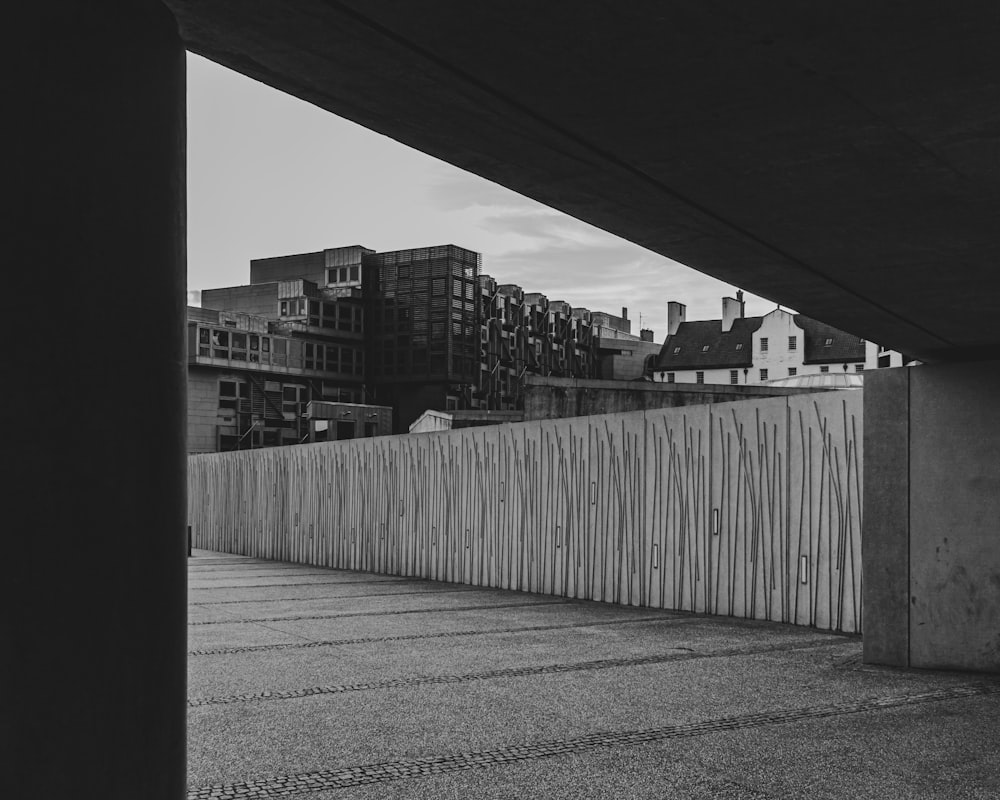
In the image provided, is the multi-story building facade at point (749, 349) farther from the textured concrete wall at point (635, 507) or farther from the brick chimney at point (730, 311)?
the textured concrete wall at point (635, 507)

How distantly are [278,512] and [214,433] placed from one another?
35.7 m

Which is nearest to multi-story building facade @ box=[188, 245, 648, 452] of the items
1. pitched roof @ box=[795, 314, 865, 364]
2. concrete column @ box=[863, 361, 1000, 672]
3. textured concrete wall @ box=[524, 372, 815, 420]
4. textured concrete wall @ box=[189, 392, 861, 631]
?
pitched roof @ box=[795, 314, 865, 364]

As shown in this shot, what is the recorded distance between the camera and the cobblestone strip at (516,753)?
17.4ft

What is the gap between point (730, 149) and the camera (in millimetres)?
3619

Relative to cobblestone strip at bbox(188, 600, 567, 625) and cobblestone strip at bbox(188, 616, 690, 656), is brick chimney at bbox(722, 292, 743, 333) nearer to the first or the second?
cobblestone strip at bbox(188, 600, 567, 625)

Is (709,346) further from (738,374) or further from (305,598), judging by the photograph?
(305,598)

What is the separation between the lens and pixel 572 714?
7152 millimetres

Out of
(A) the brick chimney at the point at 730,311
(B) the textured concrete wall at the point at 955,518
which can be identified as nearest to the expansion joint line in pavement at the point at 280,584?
(B) the textured concrete wall at the point at 955,518

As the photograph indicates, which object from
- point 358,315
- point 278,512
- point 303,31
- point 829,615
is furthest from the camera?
point 358,315

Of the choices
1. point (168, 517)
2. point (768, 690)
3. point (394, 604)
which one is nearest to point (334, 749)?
point (768, 690)

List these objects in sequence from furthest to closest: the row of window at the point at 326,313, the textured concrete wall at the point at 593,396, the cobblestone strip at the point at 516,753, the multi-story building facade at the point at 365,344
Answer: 1. the row of window at the point at 326,313
2. the multi-story building facade at the point at 365,344
3. the textured concrete wall at the point at 593,396
4. the cobblestone strip at the point at 516,753

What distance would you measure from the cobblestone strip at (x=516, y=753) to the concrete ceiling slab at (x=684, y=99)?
296cm

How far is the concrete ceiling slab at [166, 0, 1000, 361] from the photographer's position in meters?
2.62

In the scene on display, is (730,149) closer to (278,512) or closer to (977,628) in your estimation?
(977,628)
